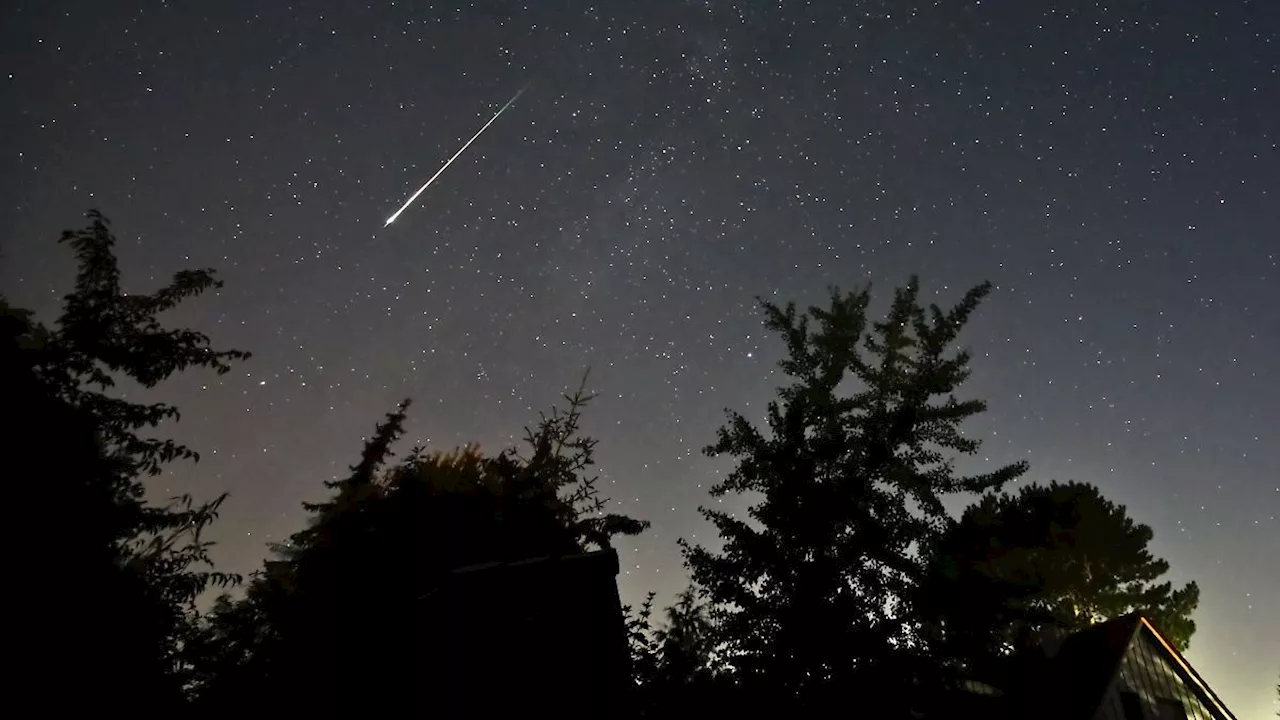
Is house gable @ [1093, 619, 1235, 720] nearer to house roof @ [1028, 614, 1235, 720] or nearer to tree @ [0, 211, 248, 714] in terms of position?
house roof @ [1028, 614, 1235, 720]

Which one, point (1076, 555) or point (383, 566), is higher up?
point (1076, 555)

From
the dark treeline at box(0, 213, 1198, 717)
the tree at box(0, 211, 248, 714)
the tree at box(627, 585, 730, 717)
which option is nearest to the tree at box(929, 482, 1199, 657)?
the dark treeline at box(0, 213, 1198, 717)

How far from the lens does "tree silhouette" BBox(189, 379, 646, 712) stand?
11750 mm

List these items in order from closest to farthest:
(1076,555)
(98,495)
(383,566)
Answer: (98,495)
(383,566)
(1076,555)

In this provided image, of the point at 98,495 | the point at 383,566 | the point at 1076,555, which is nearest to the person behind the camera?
the point at 98,495

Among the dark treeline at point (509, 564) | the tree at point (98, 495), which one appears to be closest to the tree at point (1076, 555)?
the dark treeline at point (509, 564)

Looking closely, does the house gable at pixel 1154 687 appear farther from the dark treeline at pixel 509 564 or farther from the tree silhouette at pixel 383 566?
the tree silhouette at pixel 383 566

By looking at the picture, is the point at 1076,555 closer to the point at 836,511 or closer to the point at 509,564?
the point at 836,511

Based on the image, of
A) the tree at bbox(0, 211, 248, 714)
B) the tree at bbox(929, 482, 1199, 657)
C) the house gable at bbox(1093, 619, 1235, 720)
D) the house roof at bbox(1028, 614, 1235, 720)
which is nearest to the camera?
the tree at bbox(0, 211, 248, 714)

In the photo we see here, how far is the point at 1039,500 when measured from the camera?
34.1m

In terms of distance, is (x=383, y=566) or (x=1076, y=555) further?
(x=1076, y=555)

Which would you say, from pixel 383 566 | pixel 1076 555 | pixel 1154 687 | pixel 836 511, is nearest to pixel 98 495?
pixel 383 566

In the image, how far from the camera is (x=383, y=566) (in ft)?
51.4

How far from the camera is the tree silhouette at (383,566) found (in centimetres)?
1175
